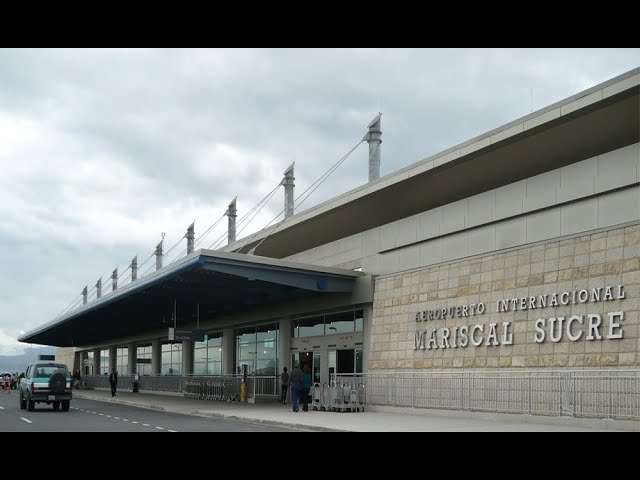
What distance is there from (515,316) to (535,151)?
16.8 feet

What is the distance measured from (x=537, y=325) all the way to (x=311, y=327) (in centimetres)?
1660

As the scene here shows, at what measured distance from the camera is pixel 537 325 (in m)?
23.4

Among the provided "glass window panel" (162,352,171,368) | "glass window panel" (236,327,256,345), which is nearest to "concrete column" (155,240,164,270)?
"glass window panel" (162,352,171,368)

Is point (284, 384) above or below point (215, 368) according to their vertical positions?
above

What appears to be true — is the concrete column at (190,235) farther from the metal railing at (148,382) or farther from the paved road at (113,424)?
the paved road at (113,424)

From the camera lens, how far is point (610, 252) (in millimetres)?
21422

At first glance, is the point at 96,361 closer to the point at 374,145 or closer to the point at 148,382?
the point at 148,382

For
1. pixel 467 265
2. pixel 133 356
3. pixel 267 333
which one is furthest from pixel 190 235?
pixel 467 265

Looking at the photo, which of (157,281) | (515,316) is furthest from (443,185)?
(157,281)

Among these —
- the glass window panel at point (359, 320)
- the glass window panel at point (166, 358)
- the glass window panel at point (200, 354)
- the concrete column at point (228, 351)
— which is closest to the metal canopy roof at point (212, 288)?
the glass window panel at point (359, 320)

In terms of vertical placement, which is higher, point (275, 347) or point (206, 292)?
point (206, 292)

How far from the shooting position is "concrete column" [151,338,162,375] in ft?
212
